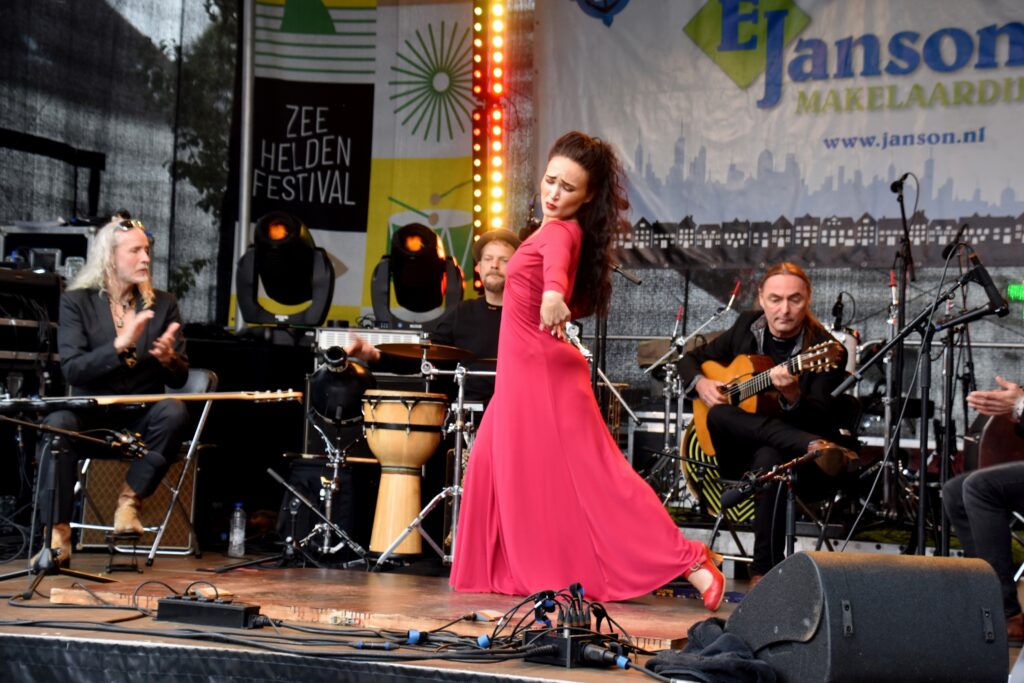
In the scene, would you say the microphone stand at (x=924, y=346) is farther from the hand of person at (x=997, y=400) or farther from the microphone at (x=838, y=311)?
the microphone at (x=838, y=311)

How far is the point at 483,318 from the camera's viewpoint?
6.69 meters

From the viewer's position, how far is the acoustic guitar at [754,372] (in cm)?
557

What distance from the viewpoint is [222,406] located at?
7.43 meters

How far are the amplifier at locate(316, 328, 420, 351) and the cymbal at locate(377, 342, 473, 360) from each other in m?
1.16

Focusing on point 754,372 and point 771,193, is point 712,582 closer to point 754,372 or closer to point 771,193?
point 754,372

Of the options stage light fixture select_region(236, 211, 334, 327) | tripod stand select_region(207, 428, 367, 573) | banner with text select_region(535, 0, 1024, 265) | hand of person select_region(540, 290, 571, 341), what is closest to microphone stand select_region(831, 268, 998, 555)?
hand of person select_region(540, 290, 571, 341)

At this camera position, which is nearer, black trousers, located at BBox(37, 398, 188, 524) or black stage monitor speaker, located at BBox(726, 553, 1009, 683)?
black stage monitor speaker, located at BBox(726, 553, 1009, 683)

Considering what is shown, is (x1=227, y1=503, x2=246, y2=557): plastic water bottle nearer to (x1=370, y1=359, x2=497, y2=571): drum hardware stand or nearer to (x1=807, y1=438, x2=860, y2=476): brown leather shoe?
(x1=370, y1=359, x2=497, y2=571): drum hardware stand

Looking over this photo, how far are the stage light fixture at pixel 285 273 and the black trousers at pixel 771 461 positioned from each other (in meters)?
2.93

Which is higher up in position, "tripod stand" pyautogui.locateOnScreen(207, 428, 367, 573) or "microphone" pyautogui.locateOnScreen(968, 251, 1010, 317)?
"microphone" pyautogui.locateOnScreen(968, 251, 1010, 317)

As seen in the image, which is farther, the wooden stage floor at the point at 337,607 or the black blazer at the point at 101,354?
the black blazer at the point at 101,354

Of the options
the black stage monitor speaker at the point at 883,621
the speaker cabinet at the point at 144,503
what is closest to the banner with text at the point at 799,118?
the speaker cabinet at the point at 144,503

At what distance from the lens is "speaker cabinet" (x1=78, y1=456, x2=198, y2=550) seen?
21.1 ft

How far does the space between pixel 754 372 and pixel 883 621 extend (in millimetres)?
2811
